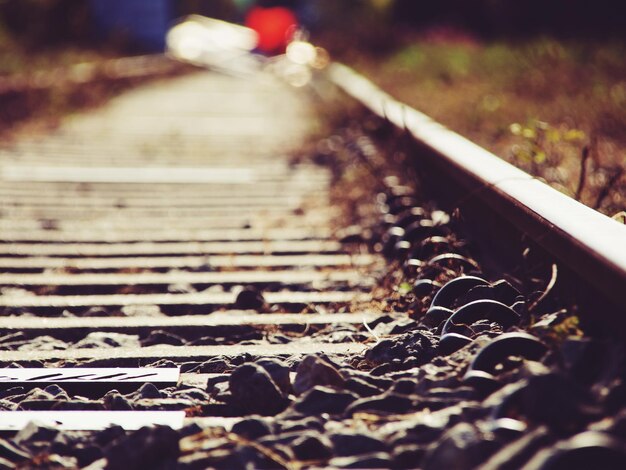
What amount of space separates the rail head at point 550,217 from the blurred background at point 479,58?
35 centimetres

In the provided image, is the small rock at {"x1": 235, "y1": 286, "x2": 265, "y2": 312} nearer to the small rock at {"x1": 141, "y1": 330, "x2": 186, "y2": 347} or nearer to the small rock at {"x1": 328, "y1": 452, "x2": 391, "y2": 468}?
the small rock at {"x1": 141, "y1": 330, "x2": 186, "y2": 347}

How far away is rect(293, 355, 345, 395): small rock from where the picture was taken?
83.5 inches

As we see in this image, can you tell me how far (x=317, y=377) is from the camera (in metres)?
2.13

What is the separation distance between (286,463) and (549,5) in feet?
69.0

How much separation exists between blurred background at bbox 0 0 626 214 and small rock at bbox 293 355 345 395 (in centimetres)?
151

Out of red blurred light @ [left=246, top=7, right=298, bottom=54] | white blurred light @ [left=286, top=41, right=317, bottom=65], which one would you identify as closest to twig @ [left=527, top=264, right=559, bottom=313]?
white blurred light @ [left=286, top=41, right=317, bottom=65]

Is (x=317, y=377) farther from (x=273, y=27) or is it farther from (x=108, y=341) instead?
(x=273, y=27)

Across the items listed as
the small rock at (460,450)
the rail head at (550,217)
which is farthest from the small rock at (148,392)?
the rail head at (550,217)

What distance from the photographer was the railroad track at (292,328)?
1754 mm

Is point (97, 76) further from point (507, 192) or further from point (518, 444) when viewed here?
point (518, 444)

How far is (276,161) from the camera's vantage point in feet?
21.5

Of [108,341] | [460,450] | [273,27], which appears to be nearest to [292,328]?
[108,341]

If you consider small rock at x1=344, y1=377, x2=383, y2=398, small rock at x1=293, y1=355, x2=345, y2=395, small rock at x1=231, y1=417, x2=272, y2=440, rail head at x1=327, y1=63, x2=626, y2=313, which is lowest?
small rock at x1=231, y1=417, x2=272, y2=440

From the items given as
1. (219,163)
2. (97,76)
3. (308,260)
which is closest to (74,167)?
(219,163)
